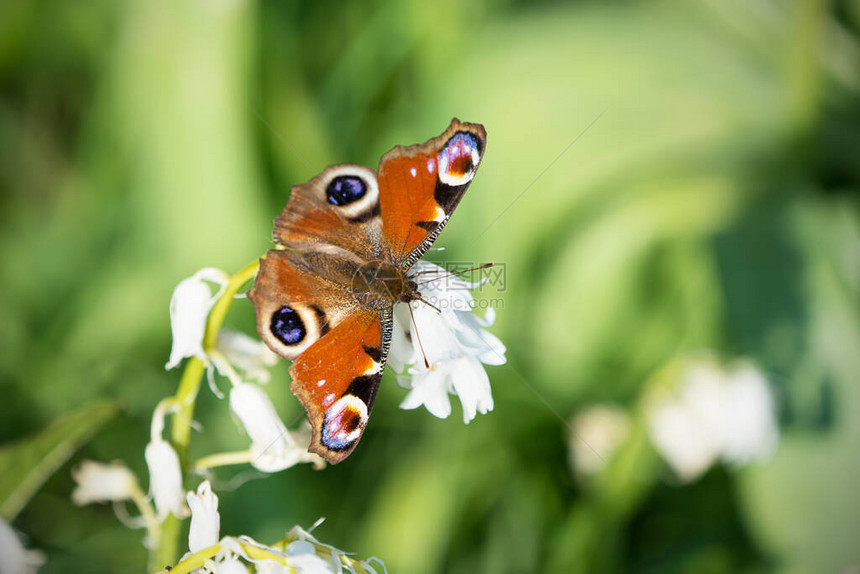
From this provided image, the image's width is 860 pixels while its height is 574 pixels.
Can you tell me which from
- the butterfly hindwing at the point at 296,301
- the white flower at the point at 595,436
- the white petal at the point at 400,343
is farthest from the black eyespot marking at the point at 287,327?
the white flower at the point at 595,436

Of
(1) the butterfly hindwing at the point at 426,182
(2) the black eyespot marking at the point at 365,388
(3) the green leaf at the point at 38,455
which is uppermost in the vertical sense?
(1) the butterfly hindwing at the point at 426,182

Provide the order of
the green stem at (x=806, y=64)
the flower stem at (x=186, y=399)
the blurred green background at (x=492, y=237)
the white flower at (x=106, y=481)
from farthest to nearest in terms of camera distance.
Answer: the green stem at (x=806, y=64) < the blurred green background at (x=492, y=237) < the white flower at (x=106, y=481) < the flower stem at (x=186, y=399)

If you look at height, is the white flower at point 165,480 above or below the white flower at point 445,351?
below

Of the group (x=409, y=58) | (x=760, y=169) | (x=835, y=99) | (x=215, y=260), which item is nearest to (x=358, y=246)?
(x=215, y=260)

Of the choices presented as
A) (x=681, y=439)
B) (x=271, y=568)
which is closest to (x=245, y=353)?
(x=271, y=568)

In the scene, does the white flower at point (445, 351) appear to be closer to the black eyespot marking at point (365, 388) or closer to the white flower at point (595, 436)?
the black eyespot marking at point (365, 388)

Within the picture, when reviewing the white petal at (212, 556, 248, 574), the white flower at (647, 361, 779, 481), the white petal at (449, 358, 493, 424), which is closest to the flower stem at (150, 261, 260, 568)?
the white petal at (212, 556, 248, 574)

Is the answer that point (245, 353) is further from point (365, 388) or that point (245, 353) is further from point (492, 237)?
point (492, 237)

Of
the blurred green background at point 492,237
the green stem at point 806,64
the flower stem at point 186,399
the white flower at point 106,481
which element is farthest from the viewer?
the green stem at point 806,64
